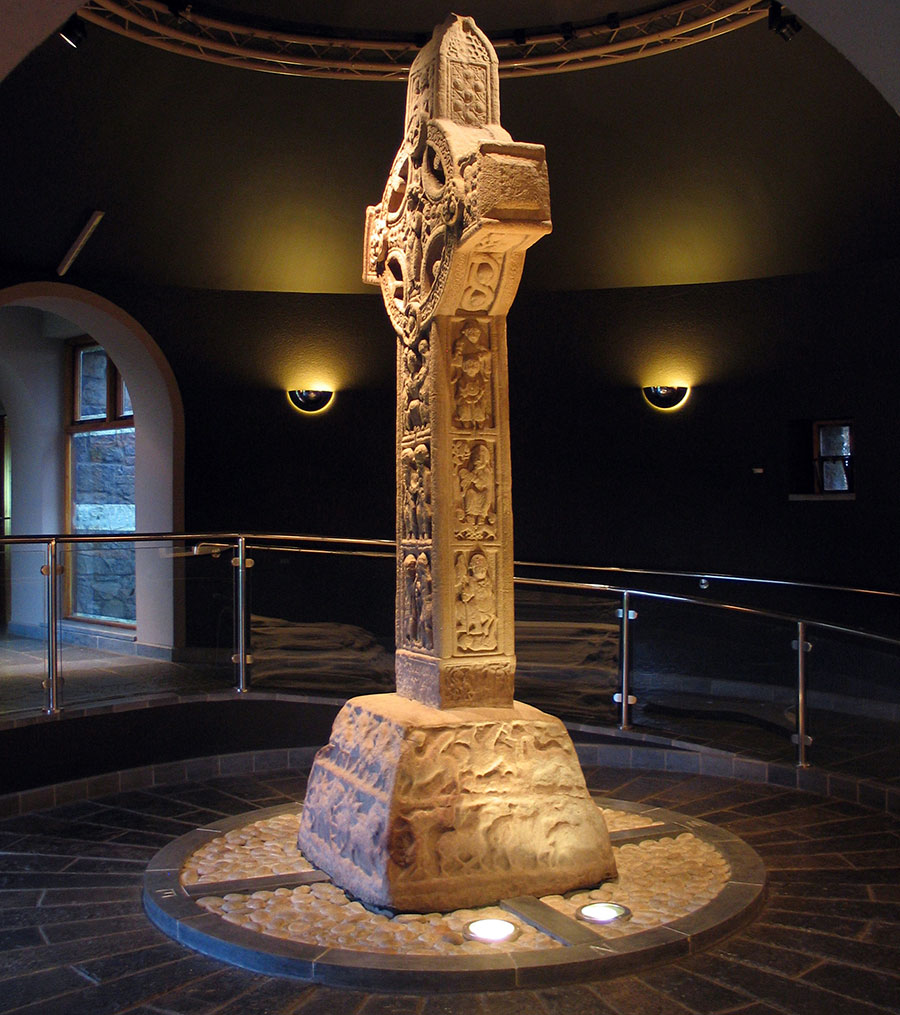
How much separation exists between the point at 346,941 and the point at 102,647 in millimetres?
2988

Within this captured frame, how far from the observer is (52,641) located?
18.3 feet

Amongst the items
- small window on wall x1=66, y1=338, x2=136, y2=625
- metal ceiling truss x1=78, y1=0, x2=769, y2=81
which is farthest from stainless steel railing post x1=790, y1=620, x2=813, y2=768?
small window on wall x1=66, y1=338, x2=136, y2=625

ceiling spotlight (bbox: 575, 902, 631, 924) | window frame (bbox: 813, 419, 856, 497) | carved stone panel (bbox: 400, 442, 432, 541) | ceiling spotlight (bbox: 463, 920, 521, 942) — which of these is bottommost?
ceiling spotlight (bbox: 463, 920, 521, 942)

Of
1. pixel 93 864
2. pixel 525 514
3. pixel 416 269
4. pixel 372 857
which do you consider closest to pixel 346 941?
pixel 372 857

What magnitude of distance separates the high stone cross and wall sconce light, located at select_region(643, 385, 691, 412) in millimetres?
4097

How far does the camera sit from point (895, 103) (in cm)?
194

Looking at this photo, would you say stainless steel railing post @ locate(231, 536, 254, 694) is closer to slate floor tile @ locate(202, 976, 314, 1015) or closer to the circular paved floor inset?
the circular paved floor inset

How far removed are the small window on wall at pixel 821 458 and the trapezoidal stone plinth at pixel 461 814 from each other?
14.0ft

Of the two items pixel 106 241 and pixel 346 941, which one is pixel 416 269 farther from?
pixel 106 241

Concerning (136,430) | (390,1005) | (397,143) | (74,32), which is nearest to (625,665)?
(390,1005)

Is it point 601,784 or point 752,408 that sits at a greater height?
point 752,408

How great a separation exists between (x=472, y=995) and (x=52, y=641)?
3.29 metres

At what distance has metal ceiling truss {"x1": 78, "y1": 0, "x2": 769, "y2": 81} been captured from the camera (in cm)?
628

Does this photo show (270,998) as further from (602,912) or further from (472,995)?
(602,912)
